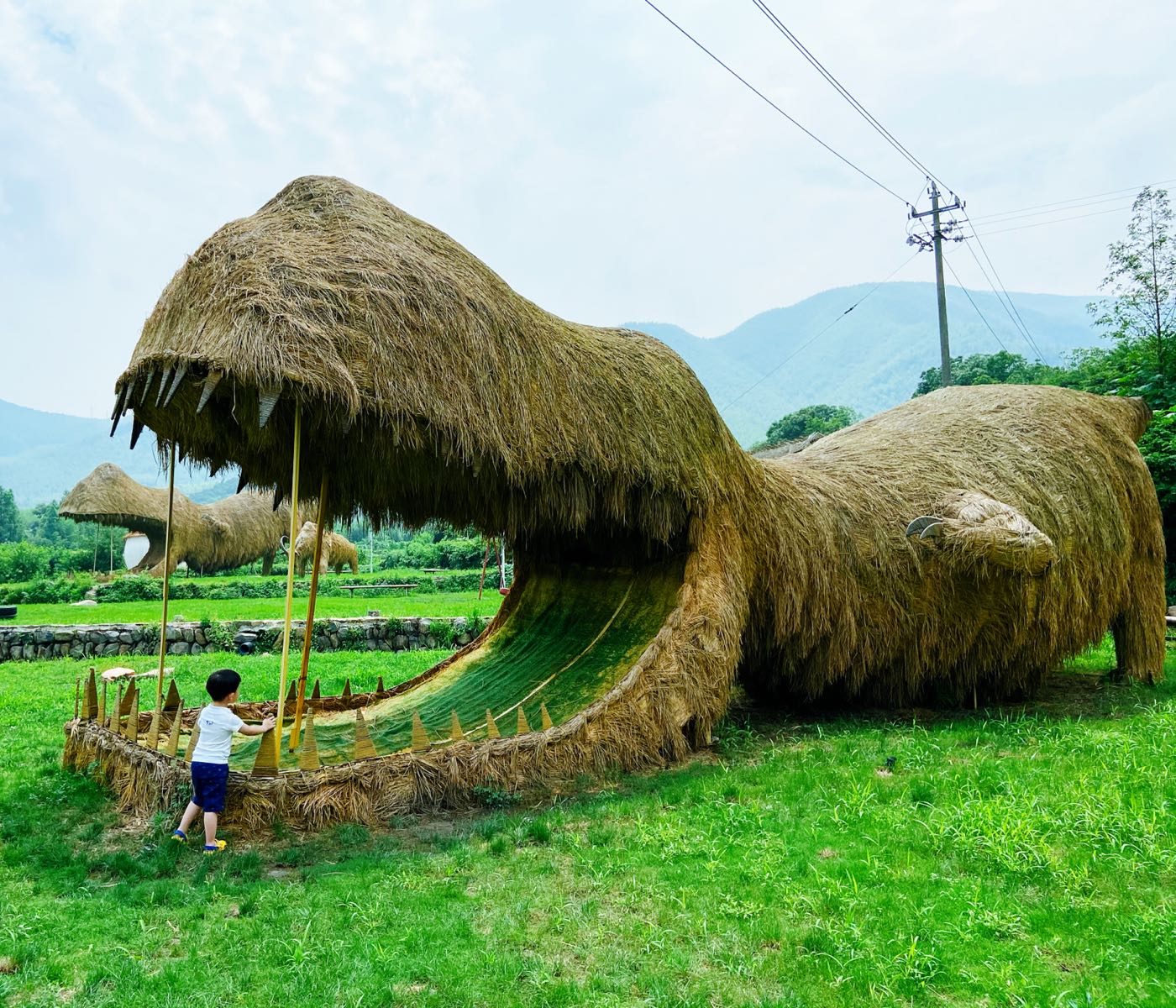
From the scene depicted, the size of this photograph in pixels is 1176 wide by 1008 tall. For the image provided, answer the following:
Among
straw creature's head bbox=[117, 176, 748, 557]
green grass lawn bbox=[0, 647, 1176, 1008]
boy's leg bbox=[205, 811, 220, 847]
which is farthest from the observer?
straw creature's head bbox=[117, 176, 748, 557]

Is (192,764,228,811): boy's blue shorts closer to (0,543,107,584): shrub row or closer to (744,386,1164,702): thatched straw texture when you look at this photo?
(744,386,1164,702): thatched straw texture

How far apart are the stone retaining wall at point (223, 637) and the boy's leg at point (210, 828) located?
353 inches

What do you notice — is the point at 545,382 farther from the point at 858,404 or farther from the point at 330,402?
the point at 858,404

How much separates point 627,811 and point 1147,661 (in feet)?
22.8

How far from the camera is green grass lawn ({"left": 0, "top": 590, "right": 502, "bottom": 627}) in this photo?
15.9 metres

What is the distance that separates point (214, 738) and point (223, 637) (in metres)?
9.92

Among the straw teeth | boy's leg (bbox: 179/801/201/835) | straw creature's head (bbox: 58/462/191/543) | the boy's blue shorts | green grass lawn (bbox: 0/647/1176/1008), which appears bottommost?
green grass lawn (bbox: 0/647/1176/1008)

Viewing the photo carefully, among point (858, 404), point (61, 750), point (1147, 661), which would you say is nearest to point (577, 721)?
point (61, 750)

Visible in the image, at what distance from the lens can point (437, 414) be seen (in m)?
5.22

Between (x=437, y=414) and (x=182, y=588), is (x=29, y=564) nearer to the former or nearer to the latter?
(x=182, y=588)

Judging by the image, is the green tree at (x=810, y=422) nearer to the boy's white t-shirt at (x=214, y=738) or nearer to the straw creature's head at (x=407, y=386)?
the straw creature's head at (x=407, y=386)

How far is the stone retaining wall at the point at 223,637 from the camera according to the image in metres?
13.2

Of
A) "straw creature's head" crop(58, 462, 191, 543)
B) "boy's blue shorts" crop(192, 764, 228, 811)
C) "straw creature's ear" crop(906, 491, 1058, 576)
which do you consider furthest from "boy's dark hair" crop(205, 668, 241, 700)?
"straw creature's head" crop(58, 462, 191, 543)

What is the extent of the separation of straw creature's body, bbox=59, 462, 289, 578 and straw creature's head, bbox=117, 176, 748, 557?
20.8 meters
